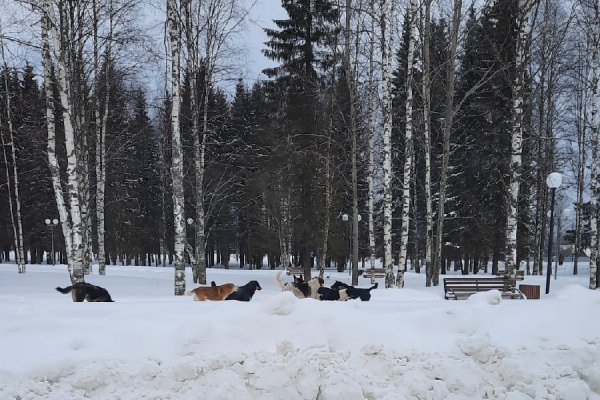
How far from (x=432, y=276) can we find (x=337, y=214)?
798 centimetres

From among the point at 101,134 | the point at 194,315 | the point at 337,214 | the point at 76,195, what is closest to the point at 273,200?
the point at 337,214

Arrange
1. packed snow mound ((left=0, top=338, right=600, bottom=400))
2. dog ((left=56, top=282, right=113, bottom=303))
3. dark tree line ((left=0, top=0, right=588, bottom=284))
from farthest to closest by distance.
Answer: dark tree line ((left=0, top=0, right=588, bottom=284))
dog ((left=56, top=282, right=113, bottom=303))
packed snow mound ((left=0, top=338, right=600, bottom=400))

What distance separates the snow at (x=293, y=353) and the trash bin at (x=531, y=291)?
605 cm

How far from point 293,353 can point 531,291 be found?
926 centimetres

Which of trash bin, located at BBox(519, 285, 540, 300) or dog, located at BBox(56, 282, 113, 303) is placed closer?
dog, located at BBox(56, 282, 113, 303)

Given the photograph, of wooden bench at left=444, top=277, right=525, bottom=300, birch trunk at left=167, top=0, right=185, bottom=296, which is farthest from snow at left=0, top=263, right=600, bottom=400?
wooden bench at left=444, top=277, right=525, bottom=300

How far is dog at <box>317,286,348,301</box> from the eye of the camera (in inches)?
302

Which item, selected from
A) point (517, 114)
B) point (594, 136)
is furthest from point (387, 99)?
point (594, 136)

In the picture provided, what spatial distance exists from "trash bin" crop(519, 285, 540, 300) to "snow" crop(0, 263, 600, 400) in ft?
19.9

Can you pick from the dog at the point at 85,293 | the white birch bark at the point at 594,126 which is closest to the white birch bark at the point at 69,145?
the dog at the point at 85,293

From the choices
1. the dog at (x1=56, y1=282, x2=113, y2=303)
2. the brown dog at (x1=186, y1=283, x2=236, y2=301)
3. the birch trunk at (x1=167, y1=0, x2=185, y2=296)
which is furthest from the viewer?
the birch trunk at (x1=167, y1=0, x2=185, y2=296)

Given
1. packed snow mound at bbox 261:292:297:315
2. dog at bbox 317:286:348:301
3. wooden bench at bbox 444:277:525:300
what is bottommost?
wooden bench at bbox 444:277:525:300

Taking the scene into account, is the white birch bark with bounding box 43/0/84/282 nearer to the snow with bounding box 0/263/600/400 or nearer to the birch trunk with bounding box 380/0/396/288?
the snow with bounding box 0/263/600/400

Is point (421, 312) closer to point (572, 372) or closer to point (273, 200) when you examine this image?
point (572, 372)
